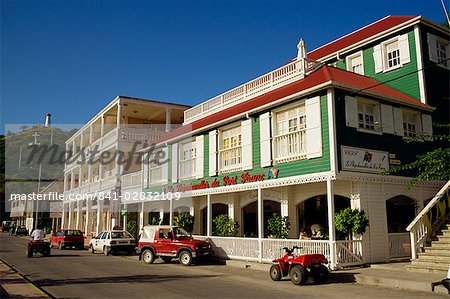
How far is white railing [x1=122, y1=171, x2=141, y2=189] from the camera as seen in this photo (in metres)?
28.3

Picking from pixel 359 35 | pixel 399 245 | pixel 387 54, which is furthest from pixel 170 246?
pixel 359 35

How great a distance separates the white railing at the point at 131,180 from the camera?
2833cm

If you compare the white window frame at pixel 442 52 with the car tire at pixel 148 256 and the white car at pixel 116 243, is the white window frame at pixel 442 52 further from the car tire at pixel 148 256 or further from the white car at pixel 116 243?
the white car at pixel 116 243

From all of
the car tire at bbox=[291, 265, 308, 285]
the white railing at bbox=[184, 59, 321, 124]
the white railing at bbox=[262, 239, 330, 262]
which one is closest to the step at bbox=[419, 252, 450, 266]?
the white railing at bbox=[262, 239, 330, 262]

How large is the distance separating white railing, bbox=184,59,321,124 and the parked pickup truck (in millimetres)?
7712

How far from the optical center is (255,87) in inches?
816

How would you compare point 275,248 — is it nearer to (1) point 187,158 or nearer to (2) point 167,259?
(2) point 167,259

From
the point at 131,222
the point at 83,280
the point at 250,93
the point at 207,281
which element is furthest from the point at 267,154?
the point at 131,222

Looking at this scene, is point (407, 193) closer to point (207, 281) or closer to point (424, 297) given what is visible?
point (424, 297)

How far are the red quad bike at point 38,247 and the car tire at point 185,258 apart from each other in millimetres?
9801

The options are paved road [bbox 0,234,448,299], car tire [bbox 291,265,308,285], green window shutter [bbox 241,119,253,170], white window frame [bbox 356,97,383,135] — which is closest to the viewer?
paved road [bbox 0,234,448,299]

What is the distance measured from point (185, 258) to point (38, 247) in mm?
10216

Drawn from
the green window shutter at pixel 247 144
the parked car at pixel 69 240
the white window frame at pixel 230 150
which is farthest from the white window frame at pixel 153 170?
the parked car at pixel 69 240

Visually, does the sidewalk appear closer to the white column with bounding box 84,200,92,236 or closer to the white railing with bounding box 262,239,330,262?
the white railing with bounding box 262,239,330,262
